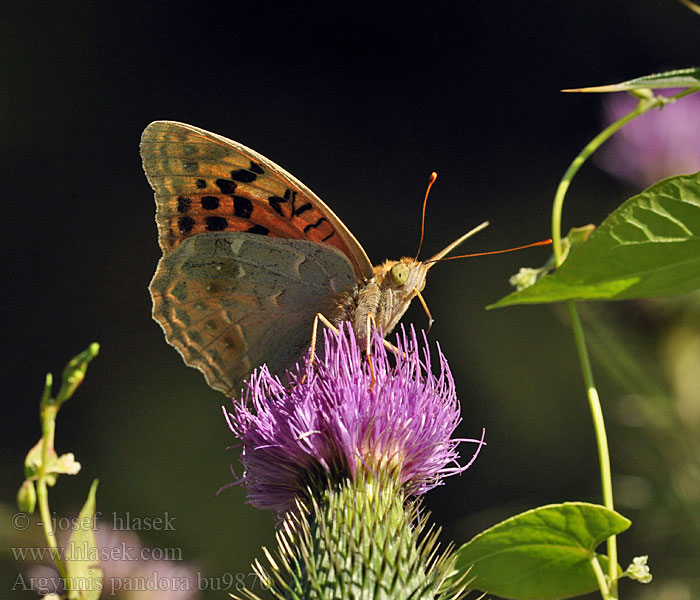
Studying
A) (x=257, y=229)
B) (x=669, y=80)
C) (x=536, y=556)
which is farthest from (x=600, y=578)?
(x=257, y=229)

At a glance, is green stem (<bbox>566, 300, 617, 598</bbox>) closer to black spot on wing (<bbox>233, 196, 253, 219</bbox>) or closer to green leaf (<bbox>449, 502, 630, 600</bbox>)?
green leaf (<bbox>449, 502, 630, 600</bbox>)

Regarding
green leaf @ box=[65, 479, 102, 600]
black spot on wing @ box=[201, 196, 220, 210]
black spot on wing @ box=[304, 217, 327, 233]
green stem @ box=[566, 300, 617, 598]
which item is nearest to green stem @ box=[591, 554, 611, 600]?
green stem @ box=[566, 300, 617, 598]

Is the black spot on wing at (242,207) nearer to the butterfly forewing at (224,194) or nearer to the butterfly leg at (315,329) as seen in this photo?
the butterfly forewing at (224,194)

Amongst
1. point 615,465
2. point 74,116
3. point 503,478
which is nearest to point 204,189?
point 615,465

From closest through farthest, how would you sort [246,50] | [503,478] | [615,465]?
[615,465], [503,478], [246,50]

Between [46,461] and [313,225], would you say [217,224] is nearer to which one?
[313,225]

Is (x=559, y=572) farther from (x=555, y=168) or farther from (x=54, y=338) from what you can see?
(x=54, y=338)

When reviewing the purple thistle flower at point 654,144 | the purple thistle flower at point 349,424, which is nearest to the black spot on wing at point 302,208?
the purple thistle flower at point 349,424
